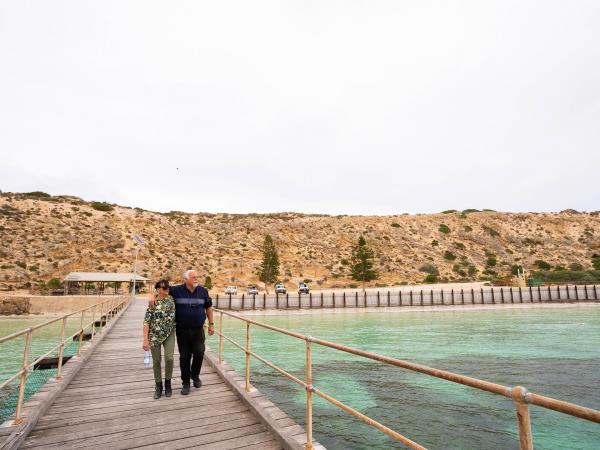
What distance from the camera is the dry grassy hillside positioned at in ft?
182

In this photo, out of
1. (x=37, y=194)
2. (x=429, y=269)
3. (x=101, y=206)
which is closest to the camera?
(x=429, y=269)

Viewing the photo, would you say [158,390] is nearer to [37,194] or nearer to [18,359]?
[18,359]

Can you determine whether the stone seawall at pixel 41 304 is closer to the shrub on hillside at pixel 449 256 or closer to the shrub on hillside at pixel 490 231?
the shrub on hillside at pixel 449 256

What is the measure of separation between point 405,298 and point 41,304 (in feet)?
113

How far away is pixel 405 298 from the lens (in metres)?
39.1

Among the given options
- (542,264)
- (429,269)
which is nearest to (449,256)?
(429,269)

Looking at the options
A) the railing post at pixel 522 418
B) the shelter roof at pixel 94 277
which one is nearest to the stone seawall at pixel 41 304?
the shelter roof at pixel 94 277

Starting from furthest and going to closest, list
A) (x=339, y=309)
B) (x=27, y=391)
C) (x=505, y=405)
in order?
(x=339, y=309), (x=27, y=391), (x=505, y=405)

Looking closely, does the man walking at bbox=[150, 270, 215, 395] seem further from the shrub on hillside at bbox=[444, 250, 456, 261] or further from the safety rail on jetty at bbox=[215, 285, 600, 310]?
the shrub on hillside at bbox=[444, 250, 456, 261]

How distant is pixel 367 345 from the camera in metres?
17.7

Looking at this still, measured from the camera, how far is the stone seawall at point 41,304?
1320 inches

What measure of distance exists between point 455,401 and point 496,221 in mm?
82864

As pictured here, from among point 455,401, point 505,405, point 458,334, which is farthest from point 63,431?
point 458,334

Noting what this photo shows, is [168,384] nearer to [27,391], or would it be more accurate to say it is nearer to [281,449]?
[281,449]
